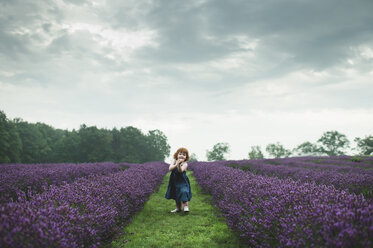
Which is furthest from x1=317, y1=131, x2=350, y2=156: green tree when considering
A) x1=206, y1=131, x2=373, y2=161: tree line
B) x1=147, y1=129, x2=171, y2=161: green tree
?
x1=147, y1=129, x2=171, y2=161: green tree

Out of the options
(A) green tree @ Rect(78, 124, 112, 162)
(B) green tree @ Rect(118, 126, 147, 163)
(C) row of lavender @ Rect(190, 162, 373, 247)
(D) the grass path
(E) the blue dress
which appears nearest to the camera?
(C) row of lavender @ Rect(190, 162, 373, 247)

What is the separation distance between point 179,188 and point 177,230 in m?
1.42

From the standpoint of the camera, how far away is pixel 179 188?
6.15 metres

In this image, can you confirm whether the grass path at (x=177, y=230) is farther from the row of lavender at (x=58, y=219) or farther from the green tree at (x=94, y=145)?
the green tree at (x=94, y=145)

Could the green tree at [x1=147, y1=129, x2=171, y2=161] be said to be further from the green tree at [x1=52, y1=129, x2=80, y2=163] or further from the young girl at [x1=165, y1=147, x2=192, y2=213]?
the young girl at [x1=165, y1=147, x2=192, y2=213]

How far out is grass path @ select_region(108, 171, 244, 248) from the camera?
4059 mm

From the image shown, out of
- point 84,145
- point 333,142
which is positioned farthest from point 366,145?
point 84,145

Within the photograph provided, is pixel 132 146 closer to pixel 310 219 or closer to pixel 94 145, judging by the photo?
pixel 94 145

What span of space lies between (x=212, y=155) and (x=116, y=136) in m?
34.0

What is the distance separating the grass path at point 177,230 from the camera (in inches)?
160

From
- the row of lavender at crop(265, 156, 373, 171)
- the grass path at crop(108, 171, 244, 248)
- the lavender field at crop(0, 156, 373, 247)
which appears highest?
the lavender field at crop(0, 156, 373, 247)

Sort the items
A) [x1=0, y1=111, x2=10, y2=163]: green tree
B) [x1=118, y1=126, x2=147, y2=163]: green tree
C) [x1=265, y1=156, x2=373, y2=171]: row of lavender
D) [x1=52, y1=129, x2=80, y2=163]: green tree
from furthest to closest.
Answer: [x1=118, y1=126, x2=147, y2=163]: green tree, [x1=52, y1=129, x2=80, y2=163]: green tree, [x1=0, y1=111, x2=10, y2=163]: green tree, [x1=265, y1=156, x2=373, y2=171]: row of lavender

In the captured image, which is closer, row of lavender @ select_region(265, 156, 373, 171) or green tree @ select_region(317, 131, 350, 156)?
row of lavender @ select_region(265, 156, 373, 171)

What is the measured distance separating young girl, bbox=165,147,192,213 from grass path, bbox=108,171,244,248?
43 cm
